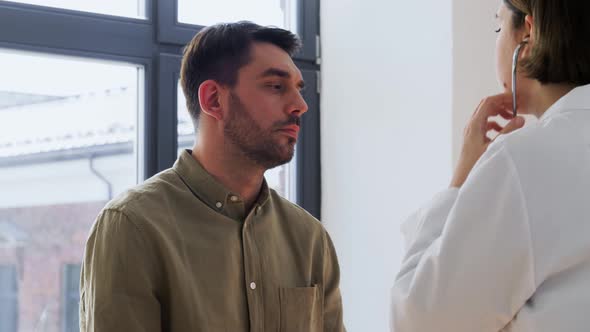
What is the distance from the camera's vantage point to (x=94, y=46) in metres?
2.42

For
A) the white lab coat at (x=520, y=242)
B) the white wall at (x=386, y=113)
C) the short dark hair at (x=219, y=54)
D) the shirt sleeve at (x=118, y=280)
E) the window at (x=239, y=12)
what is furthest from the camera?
the window at (x=239, y=12)

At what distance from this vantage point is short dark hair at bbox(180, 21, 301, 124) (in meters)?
A: 1.92

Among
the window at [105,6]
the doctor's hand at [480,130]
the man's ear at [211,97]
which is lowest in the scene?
the doctor's hand at [480,130]

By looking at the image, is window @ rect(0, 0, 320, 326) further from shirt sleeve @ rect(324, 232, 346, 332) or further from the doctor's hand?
the doctor's hand

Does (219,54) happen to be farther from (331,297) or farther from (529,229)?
(529,229)

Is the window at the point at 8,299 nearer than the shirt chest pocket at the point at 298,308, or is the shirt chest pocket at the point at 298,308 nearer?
the shirt chest pocket at the point at 298,308

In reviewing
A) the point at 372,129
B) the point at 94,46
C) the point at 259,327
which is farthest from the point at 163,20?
the point at 259,327

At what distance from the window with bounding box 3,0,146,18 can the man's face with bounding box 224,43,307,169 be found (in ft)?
2.43

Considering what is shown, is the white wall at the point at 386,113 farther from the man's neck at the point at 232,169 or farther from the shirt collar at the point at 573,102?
the shirt collar at the point at 573,102

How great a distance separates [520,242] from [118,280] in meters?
0.82

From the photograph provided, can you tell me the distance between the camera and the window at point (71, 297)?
2406mm

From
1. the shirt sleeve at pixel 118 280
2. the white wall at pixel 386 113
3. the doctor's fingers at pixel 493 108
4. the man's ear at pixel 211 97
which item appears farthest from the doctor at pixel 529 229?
the white wall at pixel 386 113

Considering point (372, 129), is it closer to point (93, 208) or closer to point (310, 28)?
point (310, 28)

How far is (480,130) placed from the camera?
1.29m
